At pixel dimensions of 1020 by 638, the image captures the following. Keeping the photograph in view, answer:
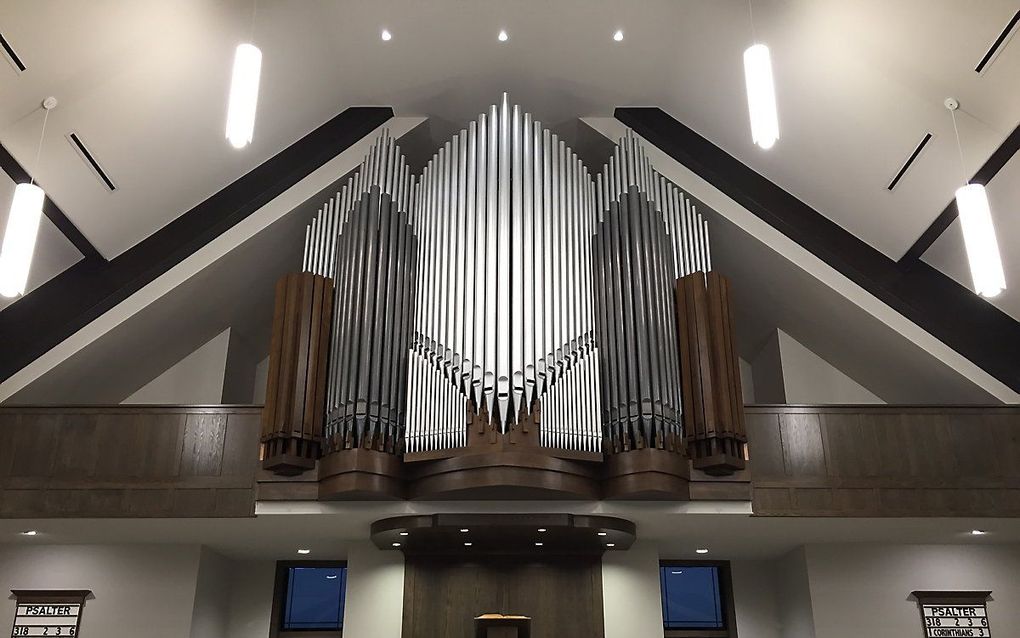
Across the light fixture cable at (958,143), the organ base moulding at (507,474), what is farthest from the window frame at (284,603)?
the light fixture cable at (958,143)

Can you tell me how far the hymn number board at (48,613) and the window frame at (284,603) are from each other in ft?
6.18

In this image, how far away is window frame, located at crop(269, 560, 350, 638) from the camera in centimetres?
945

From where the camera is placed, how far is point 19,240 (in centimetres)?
579

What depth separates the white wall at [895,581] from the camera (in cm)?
849

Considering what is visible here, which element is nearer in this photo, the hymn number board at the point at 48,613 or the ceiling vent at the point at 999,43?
the ceiling vent at the point at 999,43

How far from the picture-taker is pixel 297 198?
838 centimetres

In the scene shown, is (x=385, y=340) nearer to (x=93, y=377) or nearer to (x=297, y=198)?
(x=297, y=198)

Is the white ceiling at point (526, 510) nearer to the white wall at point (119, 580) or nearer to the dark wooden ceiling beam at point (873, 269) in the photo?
the white wall at point (119, 580)

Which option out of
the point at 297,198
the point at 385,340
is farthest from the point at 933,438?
the point at 297,198

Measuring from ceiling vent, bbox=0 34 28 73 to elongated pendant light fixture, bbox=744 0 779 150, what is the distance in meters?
5.01

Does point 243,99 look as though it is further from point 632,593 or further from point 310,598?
point 310,598

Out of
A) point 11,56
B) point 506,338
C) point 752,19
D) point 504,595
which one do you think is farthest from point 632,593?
point 11,56

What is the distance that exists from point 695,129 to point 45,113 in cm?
582

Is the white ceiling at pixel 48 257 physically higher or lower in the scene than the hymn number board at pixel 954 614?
higher
